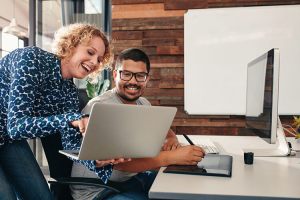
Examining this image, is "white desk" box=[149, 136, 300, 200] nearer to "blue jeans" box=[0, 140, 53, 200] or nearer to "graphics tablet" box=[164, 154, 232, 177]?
"graphics tablet" box=[164, 154, 232, 177]

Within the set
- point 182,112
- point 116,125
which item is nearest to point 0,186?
point 116,125

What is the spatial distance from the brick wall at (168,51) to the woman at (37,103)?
5.52ft

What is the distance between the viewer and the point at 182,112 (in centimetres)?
320

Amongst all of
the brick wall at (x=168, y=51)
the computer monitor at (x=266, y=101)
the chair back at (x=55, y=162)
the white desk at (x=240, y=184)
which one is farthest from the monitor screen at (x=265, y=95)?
the brick wall at (x=168, y=51)

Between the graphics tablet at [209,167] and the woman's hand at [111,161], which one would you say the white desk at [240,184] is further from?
the woman's hand at [111,161]

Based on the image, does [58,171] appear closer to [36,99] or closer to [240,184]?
[36,99]

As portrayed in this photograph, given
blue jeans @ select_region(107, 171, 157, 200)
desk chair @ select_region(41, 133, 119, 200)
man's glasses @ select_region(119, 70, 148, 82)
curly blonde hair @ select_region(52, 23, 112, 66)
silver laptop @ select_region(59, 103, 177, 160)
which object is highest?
curly blonde hair @ select_region(52, 23, 112, 66)

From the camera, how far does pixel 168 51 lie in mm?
3205

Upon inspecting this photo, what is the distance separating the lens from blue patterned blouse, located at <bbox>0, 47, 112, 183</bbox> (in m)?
1.21

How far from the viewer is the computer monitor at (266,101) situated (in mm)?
1320

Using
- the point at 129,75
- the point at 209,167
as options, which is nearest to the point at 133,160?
the point at 209,167

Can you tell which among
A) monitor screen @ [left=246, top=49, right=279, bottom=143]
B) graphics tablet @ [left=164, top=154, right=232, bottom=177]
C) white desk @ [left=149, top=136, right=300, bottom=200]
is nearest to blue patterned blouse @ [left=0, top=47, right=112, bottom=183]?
graphics tablet @ [left=164, top=154, right=232, bottom=177]

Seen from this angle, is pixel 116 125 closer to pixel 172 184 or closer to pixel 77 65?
pixel 172 184

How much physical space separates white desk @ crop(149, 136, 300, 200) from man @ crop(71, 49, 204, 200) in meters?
0.14
